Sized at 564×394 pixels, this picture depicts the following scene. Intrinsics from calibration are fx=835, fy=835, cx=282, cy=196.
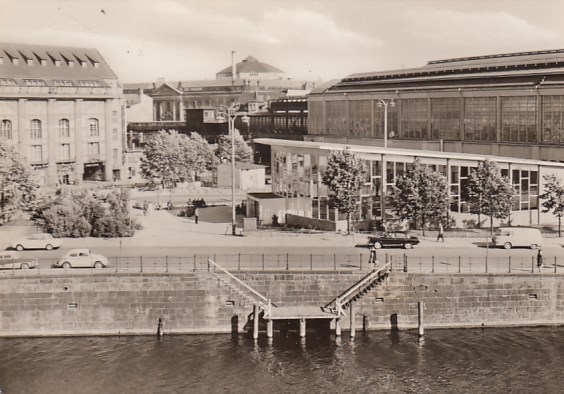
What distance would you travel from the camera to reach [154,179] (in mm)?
90688

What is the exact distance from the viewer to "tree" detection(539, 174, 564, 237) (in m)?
53.5

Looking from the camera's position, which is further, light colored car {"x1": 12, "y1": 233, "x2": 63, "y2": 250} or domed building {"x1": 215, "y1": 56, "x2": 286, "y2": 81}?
domed building {"x1": 215, "y1": 56, "x2": 286, "y2": 81}

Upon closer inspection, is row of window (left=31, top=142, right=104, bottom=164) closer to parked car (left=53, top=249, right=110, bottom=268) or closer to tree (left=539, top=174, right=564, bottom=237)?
parked car (left=53, top=249, right=110, bottom=268)

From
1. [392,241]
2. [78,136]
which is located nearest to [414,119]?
[78,136]

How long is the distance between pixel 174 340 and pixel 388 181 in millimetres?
22664

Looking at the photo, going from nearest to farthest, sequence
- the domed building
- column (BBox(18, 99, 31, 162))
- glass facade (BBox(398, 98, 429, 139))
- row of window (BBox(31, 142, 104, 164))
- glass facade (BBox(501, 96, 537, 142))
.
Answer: glass facade (BBox(501, 96, 537, 142)) < glass facade (BBox(398, 98, 429, 139)) < column (BBox(18, 99, 31, 162)) < row of window (BBox(31, 142, 104, 164)) < the domed building

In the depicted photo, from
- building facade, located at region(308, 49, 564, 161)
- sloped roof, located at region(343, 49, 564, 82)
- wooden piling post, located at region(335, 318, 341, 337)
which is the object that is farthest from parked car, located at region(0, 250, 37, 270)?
sloped roof, located at region(343, 49, 564, 82)

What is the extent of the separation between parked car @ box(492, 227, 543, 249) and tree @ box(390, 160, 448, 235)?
5461 mm

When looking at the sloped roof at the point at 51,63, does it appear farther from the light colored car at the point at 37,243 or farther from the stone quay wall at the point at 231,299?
the stone quay wall at the point at 231,299

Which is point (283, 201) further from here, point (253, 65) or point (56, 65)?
point (253, 65)

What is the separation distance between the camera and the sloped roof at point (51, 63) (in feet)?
298

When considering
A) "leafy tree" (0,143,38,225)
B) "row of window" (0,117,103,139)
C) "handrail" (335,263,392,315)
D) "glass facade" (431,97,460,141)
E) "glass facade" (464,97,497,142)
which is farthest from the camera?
"row of window" (0,117,103,139)

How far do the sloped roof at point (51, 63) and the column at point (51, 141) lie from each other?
3.76 meters

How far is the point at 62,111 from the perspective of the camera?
95.0m
